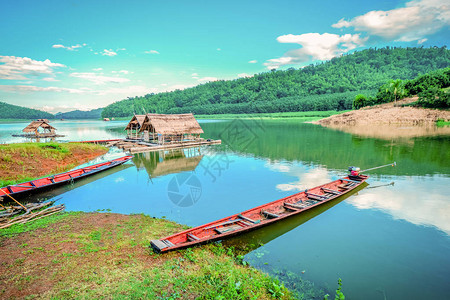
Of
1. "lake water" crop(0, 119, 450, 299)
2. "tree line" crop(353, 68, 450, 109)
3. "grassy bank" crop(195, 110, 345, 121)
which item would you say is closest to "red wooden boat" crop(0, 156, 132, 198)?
"lake water" crop(0, 119, 450, 299)

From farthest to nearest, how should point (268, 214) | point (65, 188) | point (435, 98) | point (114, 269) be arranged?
point (435, 98) → point (65, 188) → point (268, 214) → point (114, 269)

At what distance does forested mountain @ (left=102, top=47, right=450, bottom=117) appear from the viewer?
110 meters

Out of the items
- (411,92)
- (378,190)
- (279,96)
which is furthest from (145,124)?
(279,96)

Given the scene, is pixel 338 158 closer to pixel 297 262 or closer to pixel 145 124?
pixel 297 262

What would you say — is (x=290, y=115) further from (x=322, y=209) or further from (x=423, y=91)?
(x=322, y=209)


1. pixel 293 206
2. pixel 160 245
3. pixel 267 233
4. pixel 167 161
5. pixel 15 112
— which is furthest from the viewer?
pixel 15 112

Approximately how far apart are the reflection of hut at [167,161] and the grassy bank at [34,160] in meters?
5.37

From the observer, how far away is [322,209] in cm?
1110

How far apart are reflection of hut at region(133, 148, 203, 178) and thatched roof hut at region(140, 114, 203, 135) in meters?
3.00

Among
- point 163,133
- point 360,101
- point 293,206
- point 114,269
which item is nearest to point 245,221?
point 293,206

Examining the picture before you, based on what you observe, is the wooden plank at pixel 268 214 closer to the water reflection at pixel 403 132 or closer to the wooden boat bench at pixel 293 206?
the wooden boat bench at pixel 293 206

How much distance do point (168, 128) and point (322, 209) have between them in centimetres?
2212

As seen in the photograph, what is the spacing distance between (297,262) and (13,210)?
36.8 ft

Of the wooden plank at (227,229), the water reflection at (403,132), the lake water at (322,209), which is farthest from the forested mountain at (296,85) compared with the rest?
the wooden plank at (227,229)
